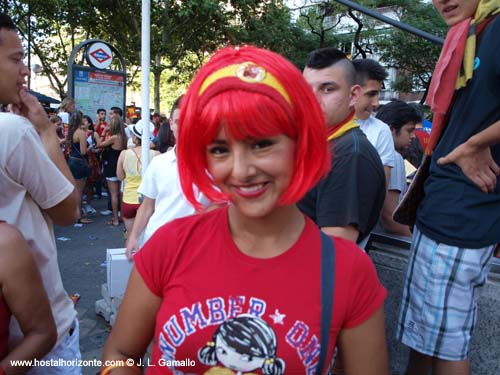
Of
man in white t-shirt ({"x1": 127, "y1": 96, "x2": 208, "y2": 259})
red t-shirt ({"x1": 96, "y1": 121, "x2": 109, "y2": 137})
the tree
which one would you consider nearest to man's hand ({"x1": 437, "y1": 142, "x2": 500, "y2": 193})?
man in white t-shirt ({"x1": 127, "y1": 96, "x2": 208, "y2": 259})

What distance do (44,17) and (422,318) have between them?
21.6 metres

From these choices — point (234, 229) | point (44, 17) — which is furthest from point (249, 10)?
point (234, 229)

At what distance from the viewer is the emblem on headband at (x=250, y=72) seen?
1.16 m

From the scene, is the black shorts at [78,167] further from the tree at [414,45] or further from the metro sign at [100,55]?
the tree at [414,45]

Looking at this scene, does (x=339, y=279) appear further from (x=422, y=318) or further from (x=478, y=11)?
(x=478, y=11)

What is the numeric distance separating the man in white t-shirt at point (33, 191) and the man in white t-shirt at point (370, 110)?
2376mm

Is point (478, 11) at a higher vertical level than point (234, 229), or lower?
higher

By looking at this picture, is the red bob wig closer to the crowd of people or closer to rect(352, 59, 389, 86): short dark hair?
the crowd of people

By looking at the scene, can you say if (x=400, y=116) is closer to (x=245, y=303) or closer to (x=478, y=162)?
(x=478, y=162)

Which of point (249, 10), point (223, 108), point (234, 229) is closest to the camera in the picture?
point (223, 108)

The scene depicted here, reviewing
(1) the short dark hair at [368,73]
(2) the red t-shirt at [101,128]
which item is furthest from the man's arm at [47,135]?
(2) the red t-shirt at [101,128]

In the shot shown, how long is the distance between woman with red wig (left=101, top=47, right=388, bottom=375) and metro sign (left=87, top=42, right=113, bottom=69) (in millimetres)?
9330

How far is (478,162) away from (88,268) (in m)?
5.09

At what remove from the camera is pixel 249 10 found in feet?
61.8
